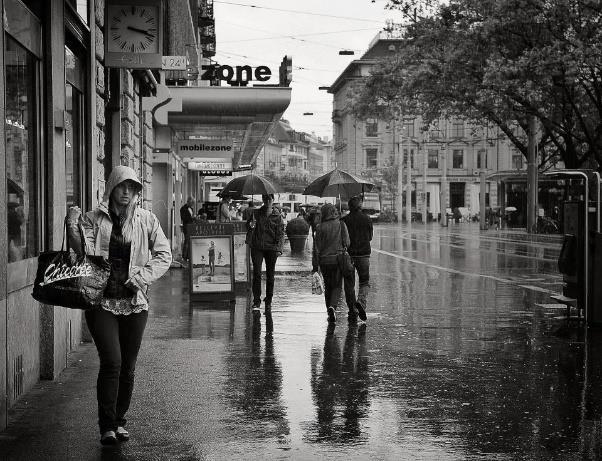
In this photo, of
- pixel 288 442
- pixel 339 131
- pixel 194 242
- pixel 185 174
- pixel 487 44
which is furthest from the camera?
pixel 339 131

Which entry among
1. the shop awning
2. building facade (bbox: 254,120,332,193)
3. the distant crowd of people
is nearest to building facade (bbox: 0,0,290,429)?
the distant crowd of people

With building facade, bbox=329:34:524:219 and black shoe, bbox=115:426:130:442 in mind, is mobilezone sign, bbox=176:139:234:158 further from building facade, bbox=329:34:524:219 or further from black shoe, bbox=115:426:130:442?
building facade, bbox=329:34:524:219

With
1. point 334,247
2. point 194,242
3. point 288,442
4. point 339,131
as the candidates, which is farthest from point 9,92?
point 339,131

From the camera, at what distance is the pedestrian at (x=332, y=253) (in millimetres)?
12914

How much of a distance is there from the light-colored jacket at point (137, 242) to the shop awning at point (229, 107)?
12.2 metres

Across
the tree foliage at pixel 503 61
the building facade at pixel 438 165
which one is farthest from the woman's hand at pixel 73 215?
the building facade at pixel 438 165

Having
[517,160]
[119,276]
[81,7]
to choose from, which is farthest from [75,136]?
[517,160]

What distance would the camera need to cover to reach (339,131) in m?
129

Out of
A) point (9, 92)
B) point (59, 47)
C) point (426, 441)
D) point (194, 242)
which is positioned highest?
point (59, 47)

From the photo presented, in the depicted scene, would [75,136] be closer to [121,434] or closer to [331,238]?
[331,238]

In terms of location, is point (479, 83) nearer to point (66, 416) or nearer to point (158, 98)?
point (158, 98)

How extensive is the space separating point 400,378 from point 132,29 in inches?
246

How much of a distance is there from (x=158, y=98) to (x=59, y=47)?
886 centimetres

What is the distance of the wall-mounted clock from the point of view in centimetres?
1252
